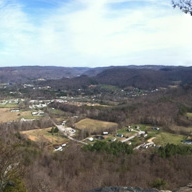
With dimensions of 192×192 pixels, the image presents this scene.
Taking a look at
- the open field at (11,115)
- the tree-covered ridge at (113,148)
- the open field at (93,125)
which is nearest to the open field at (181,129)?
the open field at (93,125)

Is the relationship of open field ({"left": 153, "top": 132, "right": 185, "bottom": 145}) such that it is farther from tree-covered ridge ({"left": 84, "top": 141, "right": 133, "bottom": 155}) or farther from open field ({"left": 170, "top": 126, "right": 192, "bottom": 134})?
tree-covered ridge ({"left": 84, "top": 141, "right": 133, "bottom": 155})

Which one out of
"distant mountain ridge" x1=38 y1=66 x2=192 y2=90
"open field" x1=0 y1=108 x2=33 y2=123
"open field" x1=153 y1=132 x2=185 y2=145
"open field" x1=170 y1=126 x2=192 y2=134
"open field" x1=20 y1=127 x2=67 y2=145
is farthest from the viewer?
"distant mountain ridge" x1=38 y1=66 x2=192 y2=90

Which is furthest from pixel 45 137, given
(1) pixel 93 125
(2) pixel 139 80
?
(2) pixel 139 80

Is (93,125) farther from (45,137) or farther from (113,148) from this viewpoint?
(113,148)

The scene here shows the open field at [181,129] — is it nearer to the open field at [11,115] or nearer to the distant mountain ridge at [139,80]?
the open field at [11,115]

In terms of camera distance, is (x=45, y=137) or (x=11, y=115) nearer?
(x=45, y=137)

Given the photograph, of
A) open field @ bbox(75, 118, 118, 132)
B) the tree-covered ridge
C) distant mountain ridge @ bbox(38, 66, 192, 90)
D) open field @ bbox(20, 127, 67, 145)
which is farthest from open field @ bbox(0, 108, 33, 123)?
distant mountain ridge @ bbox(38, 66, 192, 90)

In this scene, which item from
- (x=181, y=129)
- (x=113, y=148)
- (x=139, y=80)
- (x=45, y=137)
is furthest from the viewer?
(x=139, y=80)

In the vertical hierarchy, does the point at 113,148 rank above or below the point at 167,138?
above
